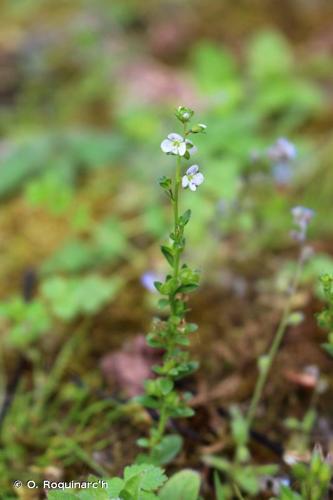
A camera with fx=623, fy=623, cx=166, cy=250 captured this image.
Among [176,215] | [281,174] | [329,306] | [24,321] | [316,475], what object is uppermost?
[281,174]

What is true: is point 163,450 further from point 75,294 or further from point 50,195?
point 50,195


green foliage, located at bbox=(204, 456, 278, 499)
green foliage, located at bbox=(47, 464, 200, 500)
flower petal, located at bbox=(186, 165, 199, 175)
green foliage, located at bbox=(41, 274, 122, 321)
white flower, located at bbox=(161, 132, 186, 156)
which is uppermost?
green foliage, located at bbox=(41, 274, 122, 321)

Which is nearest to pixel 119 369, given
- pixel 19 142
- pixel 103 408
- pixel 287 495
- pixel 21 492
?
pixel 103 408

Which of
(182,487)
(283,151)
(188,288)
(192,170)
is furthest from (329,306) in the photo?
(283,151)

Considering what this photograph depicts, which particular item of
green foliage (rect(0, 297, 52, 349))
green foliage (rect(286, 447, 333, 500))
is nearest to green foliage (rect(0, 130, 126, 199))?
green foliage (rect(0, 297, 52, 349))

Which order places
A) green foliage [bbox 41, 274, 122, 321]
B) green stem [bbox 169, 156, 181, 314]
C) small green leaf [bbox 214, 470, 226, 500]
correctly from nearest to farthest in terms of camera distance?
green stem [bbox 169, 156, 181, 314]
small green leaf [bbox 214, 470, 226, 500]
green foliage [bbox 41, 274, 122, 321]

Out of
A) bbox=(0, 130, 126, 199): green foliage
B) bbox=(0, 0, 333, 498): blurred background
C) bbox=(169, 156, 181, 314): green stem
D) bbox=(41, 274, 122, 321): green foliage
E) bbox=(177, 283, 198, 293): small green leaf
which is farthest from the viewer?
bbox=(0, 130, 126, 199): green foliage

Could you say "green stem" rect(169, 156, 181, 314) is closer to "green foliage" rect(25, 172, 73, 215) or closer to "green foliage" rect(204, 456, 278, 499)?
"green foliage" rect(204, 456, 278, 499)
